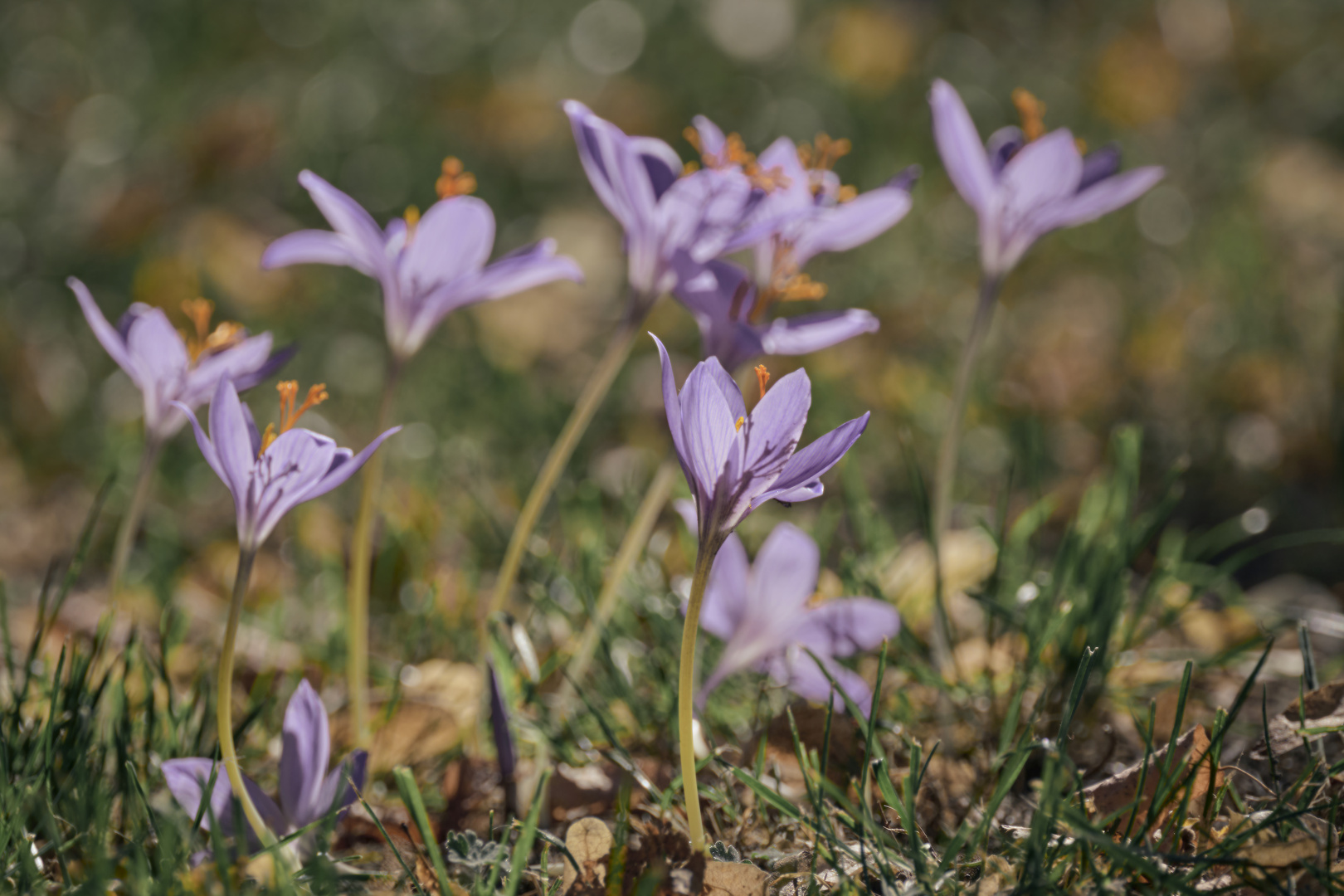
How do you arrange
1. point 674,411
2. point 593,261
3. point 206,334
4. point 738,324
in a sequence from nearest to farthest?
point 674,411, point 738,324, point 206,334, point 593,261

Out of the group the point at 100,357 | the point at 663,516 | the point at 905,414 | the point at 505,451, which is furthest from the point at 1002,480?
the point at 100,357

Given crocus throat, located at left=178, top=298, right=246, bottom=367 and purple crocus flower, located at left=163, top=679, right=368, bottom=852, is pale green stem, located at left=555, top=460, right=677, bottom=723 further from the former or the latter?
crocus throat, located at left=178, top=298, right=246, bottom=367

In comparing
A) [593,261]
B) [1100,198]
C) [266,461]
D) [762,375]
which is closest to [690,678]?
[762,375]

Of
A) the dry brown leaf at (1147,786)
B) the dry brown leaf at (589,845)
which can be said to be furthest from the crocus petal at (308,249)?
the dry brown leaf at (1147,786)

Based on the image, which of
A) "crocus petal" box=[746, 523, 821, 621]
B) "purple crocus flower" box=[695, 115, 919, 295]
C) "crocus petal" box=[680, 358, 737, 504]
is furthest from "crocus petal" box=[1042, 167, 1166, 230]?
"crocus petal" box=[680, 358, 737, 504]

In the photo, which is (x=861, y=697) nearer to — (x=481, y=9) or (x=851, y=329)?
(x=851, y=329)

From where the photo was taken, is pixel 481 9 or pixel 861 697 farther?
pixel 481 9

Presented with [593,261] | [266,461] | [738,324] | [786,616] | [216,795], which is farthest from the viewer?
[593,261]

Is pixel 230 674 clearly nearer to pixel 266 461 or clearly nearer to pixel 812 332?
pixel 266 461
